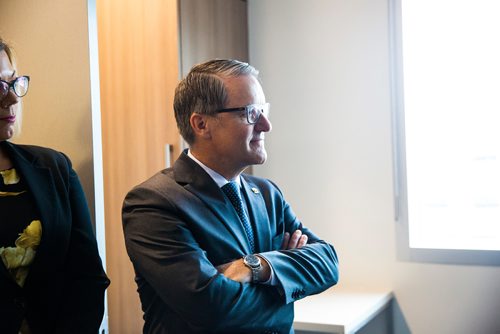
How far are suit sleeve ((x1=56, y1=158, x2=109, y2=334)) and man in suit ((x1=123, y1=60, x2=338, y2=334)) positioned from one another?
0.11 m

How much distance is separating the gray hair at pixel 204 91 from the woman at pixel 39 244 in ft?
1.28

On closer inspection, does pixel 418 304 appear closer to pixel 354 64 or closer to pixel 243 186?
pixel 354 64

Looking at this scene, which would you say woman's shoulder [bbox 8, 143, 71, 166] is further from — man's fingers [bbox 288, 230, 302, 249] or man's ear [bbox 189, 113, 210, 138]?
man's fingers [bbox 288, 230, 302, 249]

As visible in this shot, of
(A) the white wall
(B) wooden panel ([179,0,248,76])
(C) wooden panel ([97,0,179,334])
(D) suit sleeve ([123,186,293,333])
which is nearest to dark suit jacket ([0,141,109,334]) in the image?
(D) suit sleeve ([123,186,293,333])

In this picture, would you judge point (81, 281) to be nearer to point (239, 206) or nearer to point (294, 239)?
point (239, 206)

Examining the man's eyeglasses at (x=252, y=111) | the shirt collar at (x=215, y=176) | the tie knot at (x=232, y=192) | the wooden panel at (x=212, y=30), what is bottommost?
the tie knot at (x=232, y=192)

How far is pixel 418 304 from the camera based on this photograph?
2949mm

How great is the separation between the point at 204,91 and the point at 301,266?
0.56 m

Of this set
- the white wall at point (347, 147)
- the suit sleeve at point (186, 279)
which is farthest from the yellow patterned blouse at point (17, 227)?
A: the white wall at point (347, 147)

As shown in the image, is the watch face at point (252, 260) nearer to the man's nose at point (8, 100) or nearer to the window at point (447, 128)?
the man's nose at point (8, 100)

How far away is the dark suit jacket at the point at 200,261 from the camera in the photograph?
1454 millimetres

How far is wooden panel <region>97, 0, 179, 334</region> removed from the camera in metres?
2.75

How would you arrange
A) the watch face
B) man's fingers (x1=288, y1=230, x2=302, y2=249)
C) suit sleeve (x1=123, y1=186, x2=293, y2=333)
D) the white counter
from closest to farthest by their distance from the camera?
suit sleeve (x1=123, y1=186, x2=293, y2=333), the watch face, man's fingers (x1=288, y1=230, x2=302, y2=249), the white counter

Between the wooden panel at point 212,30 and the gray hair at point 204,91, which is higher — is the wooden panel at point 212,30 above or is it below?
above
